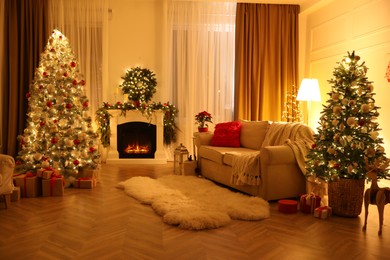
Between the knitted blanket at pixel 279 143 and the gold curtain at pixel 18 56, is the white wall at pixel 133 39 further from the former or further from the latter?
the knitted blanket at pixel 279 143

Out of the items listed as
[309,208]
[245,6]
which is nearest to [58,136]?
[309,208]

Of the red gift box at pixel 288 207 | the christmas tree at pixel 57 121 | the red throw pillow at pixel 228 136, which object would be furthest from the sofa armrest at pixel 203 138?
the red gift box at pixel 288 207

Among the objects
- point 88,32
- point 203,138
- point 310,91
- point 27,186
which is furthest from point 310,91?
point 27,186

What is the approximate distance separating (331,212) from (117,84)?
197 inches

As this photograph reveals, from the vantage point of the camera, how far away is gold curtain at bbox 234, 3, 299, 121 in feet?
23.6

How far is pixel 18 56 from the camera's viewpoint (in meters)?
6.66

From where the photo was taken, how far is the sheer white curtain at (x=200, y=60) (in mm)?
7270

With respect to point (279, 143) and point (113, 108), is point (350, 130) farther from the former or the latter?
point (113, 108)

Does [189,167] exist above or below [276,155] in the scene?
below

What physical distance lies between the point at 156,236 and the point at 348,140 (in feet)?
6.94

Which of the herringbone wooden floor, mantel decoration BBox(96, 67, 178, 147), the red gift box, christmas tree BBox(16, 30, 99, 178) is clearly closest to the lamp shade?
the herringbone wooden floor

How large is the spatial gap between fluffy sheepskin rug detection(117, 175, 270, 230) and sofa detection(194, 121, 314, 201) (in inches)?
7.6

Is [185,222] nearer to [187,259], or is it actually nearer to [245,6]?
[187,259]

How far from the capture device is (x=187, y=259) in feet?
8.59
